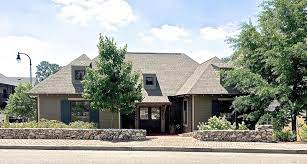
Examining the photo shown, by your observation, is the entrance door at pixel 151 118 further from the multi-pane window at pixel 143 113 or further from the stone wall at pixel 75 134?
the stone wall at pixel 75 134

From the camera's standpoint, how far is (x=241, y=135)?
63.9ft

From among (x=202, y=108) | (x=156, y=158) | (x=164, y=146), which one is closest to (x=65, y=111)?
(x=202, y=108)

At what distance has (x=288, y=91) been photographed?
2059 cm

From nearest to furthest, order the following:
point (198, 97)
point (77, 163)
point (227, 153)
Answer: point (77, 163)
point (227, 153)
point (198, 97)

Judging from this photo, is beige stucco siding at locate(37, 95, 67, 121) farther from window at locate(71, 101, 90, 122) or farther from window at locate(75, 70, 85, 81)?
window at locate(75, 70, 85, 81)

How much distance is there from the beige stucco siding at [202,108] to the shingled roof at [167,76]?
0.69 m

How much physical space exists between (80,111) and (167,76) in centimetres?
765

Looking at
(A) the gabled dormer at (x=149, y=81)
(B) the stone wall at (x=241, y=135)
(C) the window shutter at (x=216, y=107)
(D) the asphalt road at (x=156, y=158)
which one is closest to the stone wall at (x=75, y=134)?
(B) the stone wall at (x=241, y=135)

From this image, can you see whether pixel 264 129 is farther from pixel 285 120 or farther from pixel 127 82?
pixel 127 82

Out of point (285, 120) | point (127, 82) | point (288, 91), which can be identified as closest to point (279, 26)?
point (288, 91)

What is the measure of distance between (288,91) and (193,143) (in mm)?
6152

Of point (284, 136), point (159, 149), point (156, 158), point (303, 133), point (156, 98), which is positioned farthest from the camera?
point (156, 98)

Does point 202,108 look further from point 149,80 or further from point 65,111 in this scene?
point 65,111

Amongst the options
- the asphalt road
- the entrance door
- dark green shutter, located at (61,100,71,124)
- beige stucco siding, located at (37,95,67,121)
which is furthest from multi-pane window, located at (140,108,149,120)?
the asphalt road
